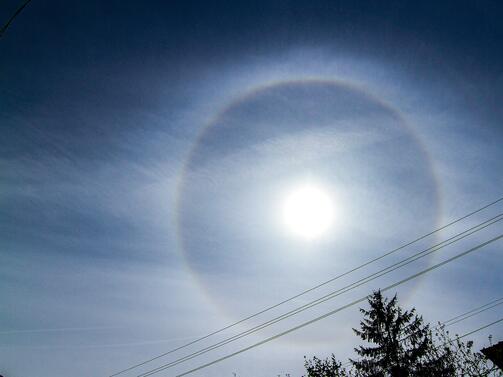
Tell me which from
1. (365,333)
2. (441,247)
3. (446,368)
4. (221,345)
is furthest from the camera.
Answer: (365,333)

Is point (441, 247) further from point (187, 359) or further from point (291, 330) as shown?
point (187, 359)

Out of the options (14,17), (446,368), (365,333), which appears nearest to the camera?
(14,17)

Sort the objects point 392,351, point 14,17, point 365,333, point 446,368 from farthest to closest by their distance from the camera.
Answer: point 365,333 → point 392,351 → point 446,368 → point 14,17

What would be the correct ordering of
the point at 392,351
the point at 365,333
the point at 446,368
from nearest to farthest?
the point at 446,368, the point at 392,351, the point at 365,333

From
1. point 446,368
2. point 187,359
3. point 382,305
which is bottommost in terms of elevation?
point 446,368

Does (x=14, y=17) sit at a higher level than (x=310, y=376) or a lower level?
higher

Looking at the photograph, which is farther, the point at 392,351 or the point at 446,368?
the point at 392,351

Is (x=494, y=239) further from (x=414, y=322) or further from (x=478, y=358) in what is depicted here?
(x=478, y=358)

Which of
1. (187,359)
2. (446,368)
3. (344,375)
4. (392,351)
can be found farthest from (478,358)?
(187,359)

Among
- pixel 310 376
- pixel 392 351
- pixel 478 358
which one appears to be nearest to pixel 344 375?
pixel 310 376
